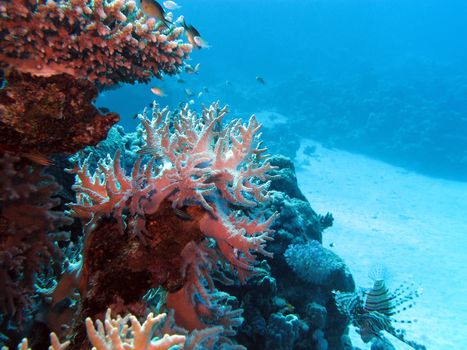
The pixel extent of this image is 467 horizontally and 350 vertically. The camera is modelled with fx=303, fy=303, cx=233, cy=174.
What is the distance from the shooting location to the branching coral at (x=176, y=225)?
2.15m

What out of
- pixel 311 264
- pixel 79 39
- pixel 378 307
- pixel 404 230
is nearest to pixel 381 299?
pixel 378 307

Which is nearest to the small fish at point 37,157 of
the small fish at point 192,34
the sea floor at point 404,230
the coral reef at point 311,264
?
the small fish at point 192,34

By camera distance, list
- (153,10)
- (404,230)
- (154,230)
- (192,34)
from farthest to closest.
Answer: (404,230), (192,34), (153,10), (154,230)

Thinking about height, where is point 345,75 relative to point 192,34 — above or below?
above

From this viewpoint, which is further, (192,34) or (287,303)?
(192,34)

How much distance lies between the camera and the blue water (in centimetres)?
2612

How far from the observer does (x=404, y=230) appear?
1345 cm

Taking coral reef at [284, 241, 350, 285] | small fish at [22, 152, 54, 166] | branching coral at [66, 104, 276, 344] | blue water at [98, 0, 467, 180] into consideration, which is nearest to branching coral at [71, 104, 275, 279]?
branching coral at [66, 104, 276, 344]

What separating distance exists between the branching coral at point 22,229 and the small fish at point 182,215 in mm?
989

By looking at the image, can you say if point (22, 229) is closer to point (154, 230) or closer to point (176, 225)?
point (154, 230)

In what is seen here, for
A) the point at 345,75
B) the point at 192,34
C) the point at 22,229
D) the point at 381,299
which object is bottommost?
the point at 22,229

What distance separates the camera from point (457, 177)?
23.5 metres

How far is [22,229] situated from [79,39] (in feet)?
4.80

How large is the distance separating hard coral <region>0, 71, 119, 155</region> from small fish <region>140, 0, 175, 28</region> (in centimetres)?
103
